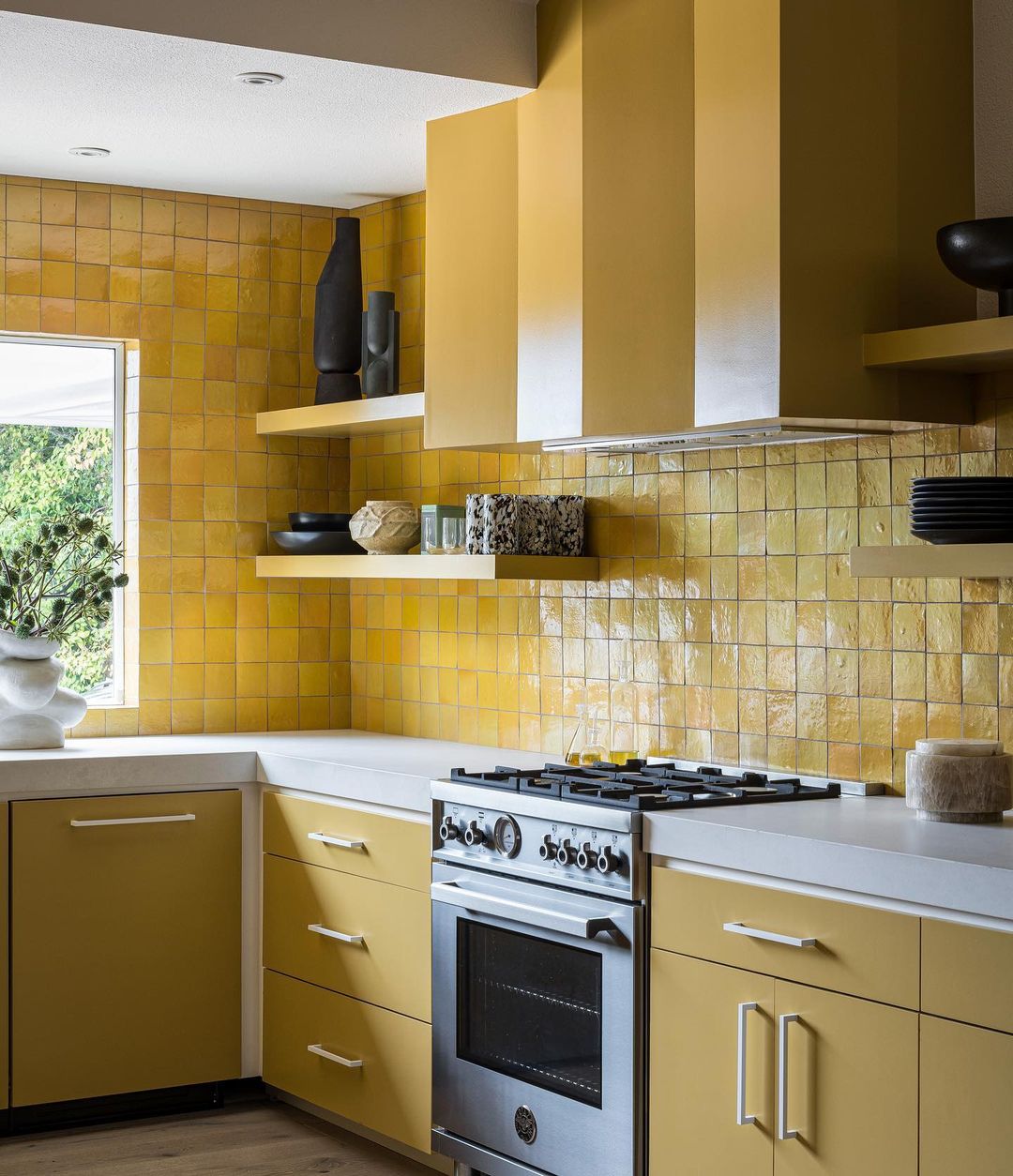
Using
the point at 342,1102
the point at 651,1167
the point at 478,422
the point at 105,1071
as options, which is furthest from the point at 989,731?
the point at 105,1071

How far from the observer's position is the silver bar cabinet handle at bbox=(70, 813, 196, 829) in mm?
3674

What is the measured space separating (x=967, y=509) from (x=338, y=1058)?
1.88 metres

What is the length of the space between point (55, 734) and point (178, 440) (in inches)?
36.2

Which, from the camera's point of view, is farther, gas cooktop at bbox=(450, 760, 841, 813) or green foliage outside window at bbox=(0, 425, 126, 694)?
green foliage outside window at bbox=(0, 425, 126, 694)

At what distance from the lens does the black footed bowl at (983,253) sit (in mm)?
2584

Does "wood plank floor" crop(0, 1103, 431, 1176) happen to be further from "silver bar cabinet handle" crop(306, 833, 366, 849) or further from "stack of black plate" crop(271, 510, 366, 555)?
"stack of black plate" crop(271, 510, 366, 555)

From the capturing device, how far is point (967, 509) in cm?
259

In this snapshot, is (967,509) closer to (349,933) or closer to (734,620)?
(734,620)

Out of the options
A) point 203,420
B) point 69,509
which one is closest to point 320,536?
point 203,420

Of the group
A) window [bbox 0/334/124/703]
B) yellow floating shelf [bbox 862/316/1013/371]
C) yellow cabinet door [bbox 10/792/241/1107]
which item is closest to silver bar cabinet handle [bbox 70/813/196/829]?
yellow cabinet door [bbox 10/792/241/1107]

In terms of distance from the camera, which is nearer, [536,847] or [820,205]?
[820,205]

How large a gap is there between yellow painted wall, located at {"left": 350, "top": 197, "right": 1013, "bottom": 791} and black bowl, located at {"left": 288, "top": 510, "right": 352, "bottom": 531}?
206 mm

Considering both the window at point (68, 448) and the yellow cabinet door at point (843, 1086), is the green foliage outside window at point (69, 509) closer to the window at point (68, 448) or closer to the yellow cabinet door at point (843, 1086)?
the window at point (68, 448)

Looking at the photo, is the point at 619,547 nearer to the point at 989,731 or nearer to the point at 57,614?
the point at 989,731
